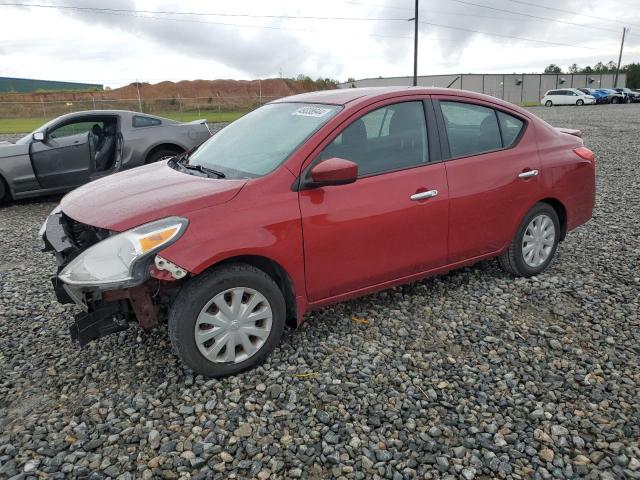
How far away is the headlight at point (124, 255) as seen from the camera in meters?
2.72

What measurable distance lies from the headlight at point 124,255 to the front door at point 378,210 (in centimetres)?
85

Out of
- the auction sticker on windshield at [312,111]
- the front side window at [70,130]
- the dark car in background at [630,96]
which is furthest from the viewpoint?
the dark car in background at [630,96]

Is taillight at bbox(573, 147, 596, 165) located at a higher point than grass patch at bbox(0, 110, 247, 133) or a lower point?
higher

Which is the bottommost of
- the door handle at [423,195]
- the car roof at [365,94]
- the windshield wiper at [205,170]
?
the door handle at [423,195]

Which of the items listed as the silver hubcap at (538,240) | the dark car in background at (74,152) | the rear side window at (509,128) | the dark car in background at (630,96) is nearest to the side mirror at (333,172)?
the rear side window at (509,128)

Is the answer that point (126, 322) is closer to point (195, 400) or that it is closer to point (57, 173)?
point (195, 400)

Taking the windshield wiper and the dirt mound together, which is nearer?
the windshield wiper

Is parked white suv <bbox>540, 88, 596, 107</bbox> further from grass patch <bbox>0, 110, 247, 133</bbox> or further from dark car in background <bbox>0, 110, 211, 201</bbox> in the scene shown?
dark car in background <bbox>0, 110, 211, 201</bbox>

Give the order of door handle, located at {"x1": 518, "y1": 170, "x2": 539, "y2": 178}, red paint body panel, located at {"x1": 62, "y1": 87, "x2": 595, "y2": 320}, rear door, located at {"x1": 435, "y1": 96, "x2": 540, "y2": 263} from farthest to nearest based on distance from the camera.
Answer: door handle, located at {"x1": 518, "y1": 170, "x2": 539, "y2": 178}
rear door, located at {"x1": 435, "y1": 96, "x2": 540, "y2": 263}
red paint body panel, located at {"x1": 62, "y1": 87, "x2": 595, "y2": 320}

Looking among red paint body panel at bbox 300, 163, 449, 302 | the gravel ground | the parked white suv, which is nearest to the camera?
the gravel ground

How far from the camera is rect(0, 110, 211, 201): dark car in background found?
309 inches

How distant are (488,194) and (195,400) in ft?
8.70

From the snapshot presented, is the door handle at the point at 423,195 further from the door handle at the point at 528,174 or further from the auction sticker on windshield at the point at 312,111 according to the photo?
the door handle at the point at 528,174

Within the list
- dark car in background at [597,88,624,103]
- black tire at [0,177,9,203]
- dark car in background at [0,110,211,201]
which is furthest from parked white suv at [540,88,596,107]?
black tire at [0,177,9,203]
